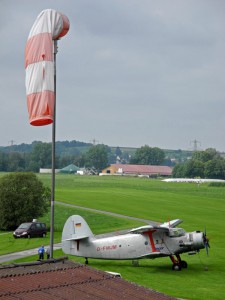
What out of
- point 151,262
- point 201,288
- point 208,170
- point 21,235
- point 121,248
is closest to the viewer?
point 201,288

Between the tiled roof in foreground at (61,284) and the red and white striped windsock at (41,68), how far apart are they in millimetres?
3971

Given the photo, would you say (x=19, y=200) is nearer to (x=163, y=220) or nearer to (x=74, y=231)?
(x=163, y=220)

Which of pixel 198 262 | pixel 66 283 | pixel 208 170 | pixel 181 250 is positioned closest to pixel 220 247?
pixel 198 262

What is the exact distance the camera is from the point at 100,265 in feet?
113

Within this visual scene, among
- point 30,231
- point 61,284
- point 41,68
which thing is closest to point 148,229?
point 30,231

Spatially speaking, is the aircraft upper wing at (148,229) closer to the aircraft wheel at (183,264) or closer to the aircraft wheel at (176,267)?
the aircraft wheel at (176,267)

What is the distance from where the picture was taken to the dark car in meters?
47.6

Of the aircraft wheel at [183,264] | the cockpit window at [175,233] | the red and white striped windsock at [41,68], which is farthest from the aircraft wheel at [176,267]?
the red and white striped windsock at [41,68]

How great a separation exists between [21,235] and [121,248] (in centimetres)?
1590

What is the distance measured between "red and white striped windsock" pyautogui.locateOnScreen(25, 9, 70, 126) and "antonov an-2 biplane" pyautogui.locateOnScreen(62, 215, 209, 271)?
20.1m

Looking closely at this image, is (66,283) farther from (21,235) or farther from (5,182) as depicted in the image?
(5,182)

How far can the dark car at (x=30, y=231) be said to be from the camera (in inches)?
1873

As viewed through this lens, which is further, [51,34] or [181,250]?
[181,250]

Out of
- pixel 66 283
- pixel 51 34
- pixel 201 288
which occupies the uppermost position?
pixel 51 34
